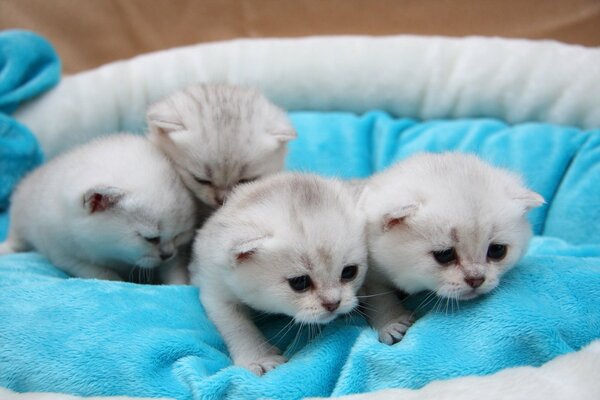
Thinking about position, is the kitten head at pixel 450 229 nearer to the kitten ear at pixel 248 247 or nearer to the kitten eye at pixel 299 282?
the kitten eye at pixel 299 282

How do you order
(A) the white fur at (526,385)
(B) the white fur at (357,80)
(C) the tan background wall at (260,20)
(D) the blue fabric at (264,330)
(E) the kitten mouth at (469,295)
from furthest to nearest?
(C) the tan background wall at (260,20)
(B) the white fur at (357,80)
(E) the kitten mouth at (469,295)
(D) the blue fabric at (264,330)
(A) the white fur at (526,385)

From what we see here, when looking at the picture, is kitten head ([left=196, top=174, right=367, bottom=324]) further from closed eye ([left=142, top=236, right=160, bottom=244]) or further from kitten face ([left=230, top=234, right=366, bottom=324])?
closed eye ([left=142, top=236, right=160, bottom=244])

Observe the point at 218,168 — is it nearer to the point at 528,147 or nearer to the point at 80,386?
the point at 80,386

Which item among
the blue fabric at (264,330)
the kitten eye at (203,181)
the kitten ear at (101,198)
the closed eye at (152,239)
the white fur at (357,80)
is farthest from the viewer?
the white fur at (357,80)

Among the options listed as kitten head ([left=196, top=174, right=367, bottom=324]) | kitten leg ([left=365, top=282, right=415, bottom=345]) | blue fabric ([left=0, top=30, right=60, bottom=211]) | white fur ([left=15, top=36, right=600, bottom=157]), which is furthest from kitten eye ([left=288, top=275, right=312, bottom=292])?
blue fabric ([left=0, top=30, right=60, bottom=211])

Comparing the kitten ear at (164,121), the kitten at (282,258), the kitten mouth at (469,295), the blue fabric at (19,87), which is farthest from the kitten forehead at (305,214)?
the blue fabric at (19,87)

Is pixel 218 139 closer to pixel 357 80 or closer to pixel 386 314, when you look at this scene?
pixel 386 314
